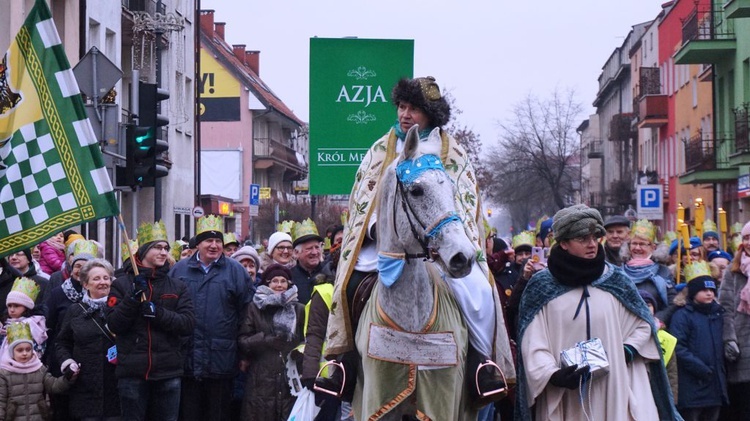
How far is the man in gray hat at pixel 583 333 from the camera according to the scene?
771 centimetres

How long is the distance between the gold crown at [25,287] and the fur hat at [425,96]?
4.72 meters

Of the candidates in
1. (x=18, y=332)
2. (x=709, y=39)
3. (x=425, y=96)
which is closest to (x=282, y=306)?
(x=18, y=332)

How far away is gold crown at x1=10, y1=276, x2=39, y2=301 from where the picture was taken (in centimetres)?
1170

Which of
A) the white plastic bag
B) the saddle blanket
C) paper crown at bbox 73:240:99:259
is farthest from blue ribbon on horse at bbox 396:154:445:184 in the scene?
paper crown at bbox 73:240:99:259

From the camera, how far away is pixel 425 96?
8.29 metres

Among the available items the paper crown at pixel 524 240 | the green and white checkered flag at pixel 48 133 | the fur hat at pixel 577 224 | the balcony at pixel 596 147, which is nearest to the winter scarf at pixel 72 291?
the green and white checkered flag at pixel 48 133

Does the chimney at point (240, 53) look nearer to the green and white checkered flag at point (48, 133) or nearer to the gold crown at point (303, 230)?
the gold crown at point (303, 230)

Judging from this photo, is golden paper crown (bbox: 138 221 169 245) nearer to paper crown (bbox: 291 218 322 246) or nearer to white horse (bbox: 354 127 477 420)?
paper crown (bbox: 291 218 322 246)

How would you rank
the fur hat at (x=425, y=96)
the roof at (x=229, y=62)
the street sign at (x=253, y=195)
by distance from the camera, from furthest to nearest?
the roof at (x=229, y=62), the street sign at (x=253, y=195), the fur hat at (x=425, y=96)

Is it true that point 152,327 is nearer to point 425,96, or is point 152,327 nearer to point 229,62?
point 425,96

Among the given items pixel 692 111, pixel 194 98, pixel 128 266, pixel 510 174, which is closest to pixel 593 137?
pixel 510 174

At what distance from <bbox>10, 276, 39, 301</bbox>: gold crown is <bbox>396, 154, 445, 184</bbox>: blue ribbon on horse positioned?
18.0 feet

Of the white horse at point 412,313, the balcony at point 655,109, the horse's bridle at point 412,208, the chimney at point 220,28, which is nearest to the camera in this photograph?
the horse's bridle at point 412,208

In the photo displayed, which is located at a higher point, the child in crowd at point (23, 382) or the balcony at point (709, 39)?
the balcony at point (709, 39)
